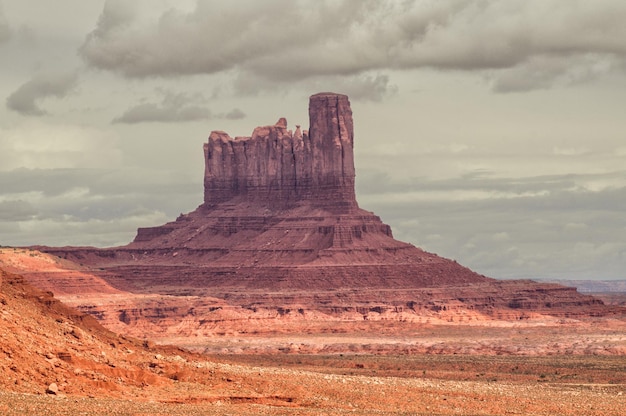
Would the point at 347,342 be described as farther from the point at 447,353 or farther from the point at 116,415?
the point at 116,415

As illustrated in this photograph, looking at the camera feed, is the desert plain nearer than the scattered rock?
No

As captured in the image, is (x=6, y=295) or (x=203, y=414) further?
(x=6, y=295)

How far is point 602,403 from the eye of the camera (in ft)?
287

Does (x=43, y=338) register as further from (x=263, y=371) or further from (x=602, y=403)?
(x=602, y=403)

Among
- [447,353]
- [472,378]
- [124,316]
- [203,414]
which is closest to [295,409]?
[203,414]

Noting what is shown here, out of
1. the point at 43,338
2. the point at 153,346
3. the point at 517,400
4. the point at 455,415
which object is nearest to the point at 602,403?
the point at 517,400

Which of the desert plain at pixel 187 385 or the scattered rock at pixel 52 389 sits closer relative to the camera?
the scattered rock at pixel 52 389

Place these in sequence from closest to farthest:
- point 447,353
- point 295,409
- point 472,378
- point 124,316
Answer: point 295,409, point 472,378, point 447,353, point 124,316

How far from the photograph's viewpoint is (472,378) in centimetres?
11706

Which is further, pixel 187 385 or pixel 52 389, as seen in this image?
pixel 187 385

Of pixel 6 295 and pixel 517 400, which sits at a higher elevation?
pixel 6 295

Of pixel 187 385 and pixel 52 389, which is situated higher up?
pixel 52 389

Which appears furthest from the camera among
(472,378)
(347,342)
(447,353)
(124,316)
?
(124,316)

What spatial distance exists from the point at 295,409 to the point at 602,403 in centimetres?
2173
